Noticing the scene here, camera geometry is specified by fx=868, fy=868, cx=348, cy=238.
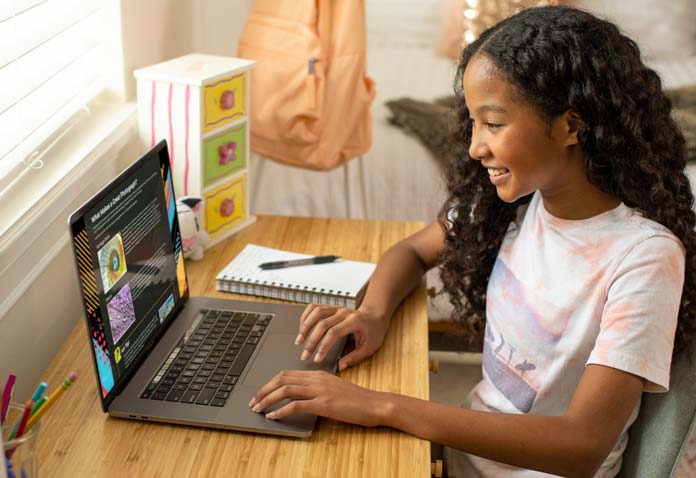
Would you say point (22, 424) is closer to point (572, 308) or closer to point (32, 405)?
point (32, 405)

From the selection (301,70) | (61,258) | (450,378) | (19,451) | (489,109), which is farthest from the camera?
(450,378)

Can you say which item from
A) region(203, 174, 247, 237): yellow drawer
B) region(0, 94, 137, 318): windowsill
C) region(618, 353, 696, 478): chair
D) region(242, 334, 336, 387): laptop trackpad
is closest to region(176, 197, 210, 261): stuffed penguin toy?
region(203, 174, 247, 237): yellow drawer

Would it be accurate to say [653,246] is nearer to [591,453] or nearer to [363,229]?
[591,453]

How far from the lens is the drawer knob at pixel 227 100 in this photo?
160 centimetres

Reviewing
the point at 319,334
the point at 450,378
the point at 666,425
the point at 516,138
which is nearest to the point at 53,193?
the point at 319,334

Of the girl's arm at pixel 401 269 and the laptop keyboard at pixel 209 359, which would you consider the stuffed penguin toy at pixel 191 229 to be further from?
A: the girl's arm at pixel 401 269

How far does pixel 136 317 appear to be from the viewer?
117 centimetres

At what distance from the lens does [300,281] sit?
1431mm

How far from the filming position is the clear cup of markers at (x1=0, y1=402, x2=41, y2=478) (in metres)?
0.85

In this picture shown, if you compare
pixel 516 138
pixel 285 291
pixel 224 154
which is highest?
pixel 516 138

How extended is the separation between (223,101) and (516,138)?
66 cm

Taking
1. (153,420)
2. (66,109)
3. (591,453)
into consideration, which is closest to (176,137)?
(66,109)

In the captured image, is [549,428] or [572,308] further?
[572,308]

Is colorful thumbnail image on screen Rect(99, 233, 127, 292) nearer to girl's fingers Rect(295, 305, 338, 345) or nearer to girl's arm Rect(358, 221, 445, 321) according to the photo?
girl's fingers Rect(295, 305, 338, 345)
